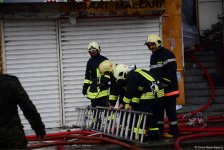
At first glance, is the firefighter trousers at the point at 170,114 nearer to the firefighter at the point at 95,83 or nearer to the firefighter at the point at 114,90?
the firefighter at the point at 114,90

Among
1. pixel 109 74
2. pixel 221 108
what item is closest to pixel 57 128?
pixel 109 74

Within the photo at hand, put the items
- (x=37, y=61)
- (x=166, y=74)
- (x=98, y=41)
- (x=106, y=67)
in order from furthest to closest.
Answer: (x=98, y=41), (x=37, y=61), (x=106, y=67), (x=166, y=74)

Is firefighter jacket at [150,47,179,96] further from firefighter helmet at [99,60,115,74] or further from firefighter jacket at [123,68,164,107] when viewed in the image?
firefighter helmet at [99,60,115,74]

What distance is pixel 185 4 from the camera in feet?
46.8

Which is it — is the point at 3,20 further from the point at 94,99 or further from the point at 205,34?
the point at 205,34

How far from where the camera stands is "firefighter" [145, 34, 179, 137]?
9.26 meters

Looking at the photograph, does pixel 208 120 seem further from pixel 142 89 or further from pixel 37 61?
pixel 37 61

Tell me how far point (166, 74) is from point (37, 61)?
3720mm

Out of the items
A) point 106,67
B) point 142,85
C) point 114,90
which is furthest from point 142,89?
point 106,67

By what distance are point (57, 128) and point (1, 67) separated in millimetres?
1977

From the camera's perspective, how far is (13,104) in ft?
19.1

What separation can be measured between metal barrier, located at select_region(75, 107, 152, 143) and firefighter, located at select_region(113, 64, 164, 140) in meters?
0.11

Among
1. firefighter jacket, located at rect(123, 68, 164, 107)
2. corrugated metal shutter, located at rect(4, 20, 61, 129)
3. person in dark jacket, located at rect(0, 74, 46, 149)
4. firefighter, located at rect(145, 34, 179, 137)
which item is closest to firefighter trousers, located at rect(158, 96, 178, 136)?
firefighter, located at rect(145, 34, 179, 137)

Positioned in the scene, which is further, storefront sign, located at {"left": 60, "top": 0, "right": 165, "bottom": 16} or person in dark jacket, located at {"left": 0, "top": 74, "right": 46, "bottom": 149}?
storefront sign, located at {"left": 60, "top": 0, "right": 165, "bottom": 16}
